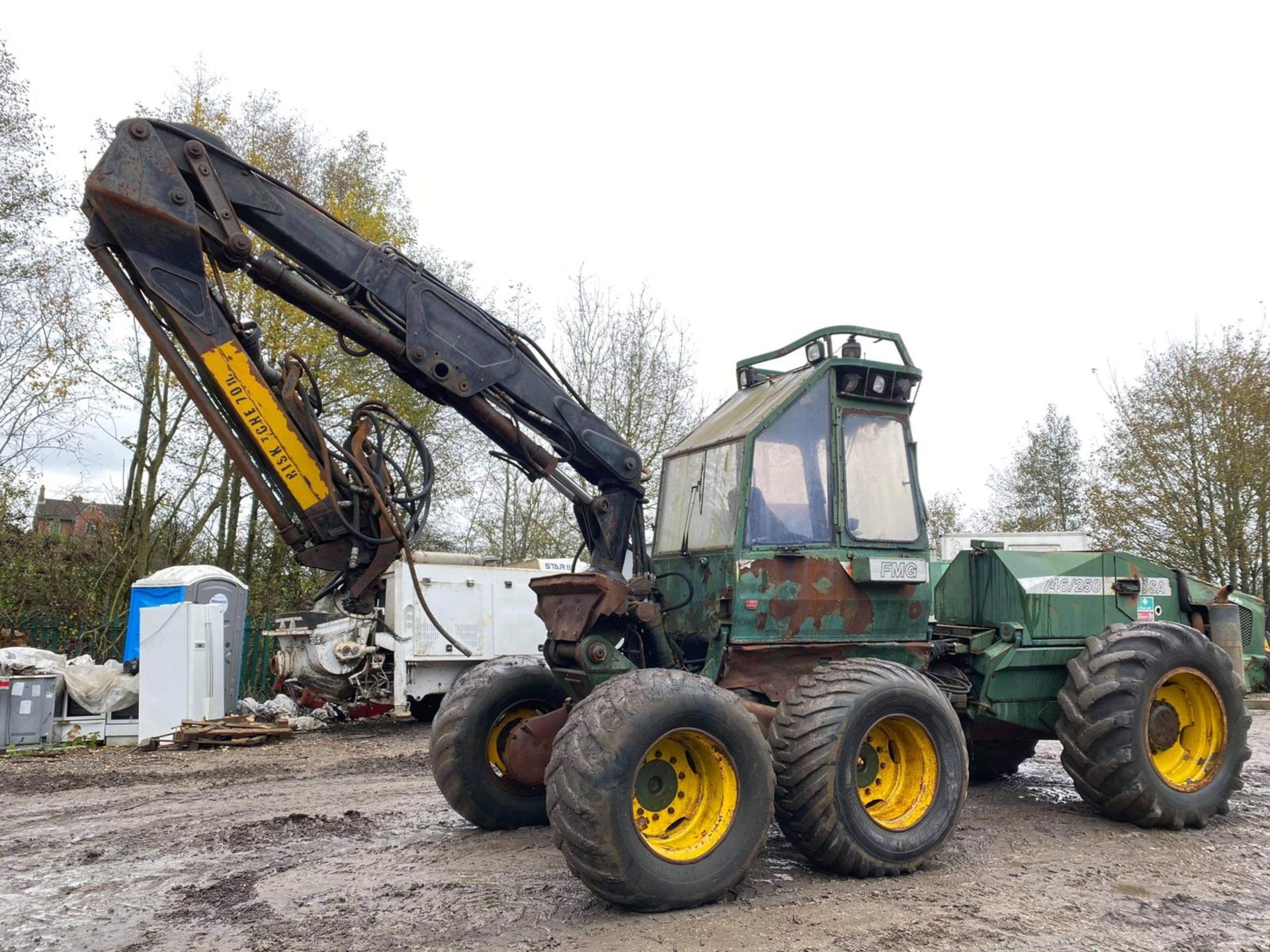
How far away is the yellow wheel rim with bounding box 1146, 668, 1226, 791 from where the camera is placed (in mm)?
6676

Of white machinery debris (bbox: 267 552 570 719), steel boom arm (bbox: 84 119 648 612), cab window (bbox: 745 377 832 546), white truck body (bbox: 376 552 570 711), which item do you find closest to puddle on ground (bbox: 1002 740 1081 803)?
cab window (bbox: 745 377 832 546)

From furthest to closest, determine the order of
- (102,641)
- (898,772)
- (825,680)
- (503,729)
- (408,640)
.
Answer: (102,641) < (408,640) < (503,729) < (898,772) < (825,680)

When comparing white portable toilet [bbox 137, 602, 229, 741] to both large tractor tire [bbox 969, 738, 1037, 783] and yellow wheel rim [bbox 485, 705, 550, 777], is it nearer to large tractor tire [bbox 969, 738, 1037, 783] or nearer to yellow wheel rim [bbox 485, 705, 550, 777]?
yellow wheel rim [bbox 485, 705, 550, 777]

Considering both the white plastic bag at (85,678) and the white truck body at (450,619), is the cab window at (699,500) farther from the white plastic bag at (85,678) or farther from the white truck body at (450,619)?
the white plastic bag at (85,678)

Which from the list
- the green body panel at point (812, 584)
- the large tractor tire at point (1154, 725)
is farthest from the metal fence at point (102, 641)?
the large tractor tire at point (1154, 725)

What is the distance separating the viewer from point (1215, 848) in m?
6.06

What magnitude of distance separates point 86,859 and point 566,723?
356 cm

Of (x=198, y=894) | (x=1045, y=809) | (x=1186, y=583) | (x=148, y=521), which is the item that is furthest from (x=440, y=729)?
(x=148, y=521)

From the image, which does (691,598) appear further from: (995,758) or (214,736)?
(214,736)

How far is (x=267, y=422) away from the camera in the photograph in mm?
5617

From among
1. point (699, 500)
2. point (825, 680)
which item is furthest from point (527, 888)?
point (699, 500)

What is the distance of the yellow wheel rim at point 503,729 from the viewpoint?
21.9 ft

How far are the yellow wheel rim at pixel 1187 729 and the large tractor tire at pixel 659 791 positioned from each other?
3253 mm

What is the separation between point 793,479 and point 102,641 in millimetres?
15039
